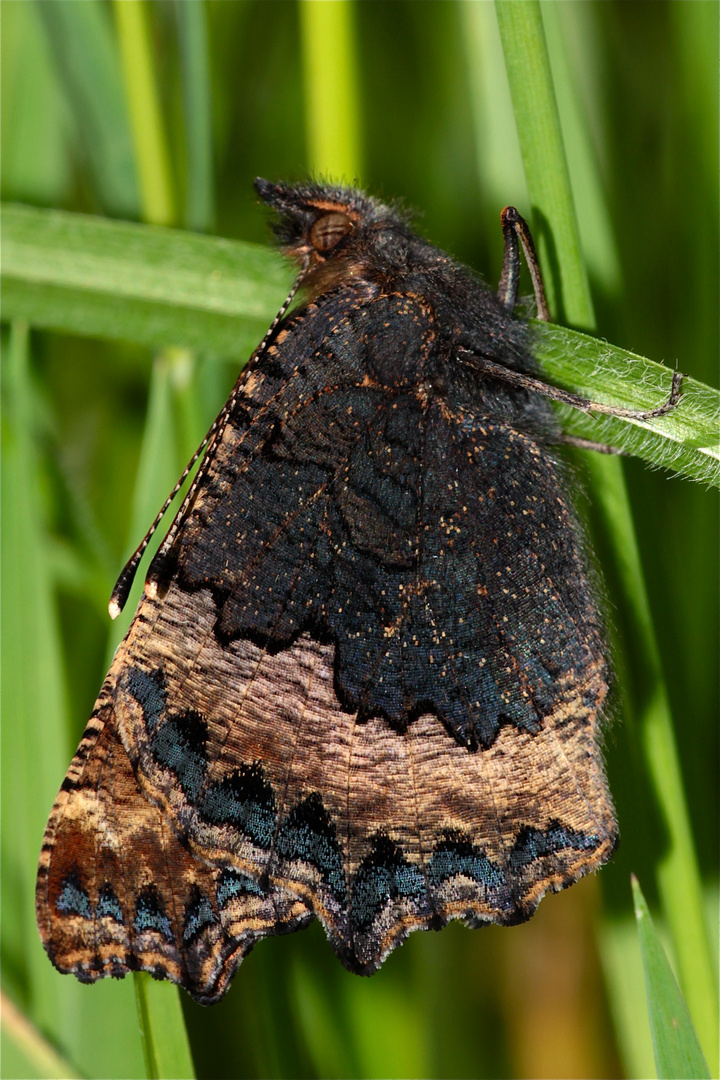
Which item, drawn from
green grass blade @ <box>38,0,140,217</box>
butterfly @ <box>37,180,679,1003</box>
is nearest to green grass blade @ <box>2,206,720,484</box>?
butterfly @ <box>37,180,679,1003</box>

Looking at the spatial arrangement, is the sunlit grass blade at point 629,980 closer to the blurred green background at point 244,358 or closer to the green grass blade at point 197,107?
the blurred green background at point 244,358

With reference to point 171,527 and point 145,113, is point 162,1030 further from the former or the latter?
point 145,113

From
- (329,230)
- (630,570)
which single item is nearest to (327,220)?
(329,230)

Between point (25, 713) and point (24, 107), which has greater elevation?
point (24, 107)

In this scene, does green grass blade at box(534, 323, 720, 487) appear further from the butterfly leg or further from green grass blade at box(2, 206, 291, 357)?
green grass blade at box(2, 206, 291, 357)

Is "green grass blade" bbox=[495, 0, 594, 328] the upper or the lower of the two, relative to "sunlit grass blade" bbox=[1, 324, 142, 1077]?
upper

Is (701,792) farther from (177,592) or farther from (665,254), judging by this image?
(665,254)
